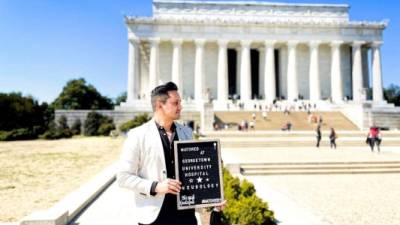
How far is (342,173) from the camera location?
17.1 metres

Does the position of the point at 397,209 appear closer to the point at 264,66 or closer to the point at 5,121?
the point at 5,121

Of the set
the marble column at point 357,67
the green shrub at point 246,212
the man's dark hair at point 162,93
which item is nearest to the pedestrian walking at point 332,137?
the green shrub at point 246,212

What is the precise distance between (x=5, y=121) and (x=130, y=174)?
5235cm

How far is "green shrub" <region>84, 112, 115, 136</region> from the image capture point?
4897 cm

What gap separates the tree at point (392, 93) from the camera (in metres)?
108

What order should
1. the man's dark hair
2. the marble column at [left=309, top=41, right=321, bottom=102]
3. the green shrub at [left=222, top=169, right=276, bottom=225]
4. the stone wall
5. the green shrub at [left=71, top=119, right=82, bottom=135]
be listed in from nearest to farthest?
the man's dark hair, the green shrub at [left=222, top=169, right=276, bottom=225], the green shrub at [left=71, top=119, right=82, bottom=135], the stone wall, the marble column at [left=309, top=41, right=321, bottom=102]

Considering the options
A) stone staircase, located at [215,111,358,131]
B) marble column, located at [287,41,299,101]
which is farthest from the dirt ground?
marble column, located at [287,41,299,101]

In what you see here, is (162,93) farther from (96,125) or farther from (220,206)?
(96,125)

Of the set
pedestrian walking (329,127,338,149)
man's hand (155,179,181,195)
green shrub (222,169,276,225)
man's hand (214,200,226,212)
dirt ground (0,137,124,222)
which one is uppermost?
man's hand (155,179,181,195)

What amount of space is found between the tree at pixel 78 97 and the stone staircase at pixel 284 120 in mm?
45047

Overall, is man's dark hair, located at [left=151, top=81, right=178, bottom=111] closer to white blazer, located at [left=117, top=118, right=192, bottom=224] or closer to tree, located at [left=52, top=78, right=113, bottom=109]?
white blazer, located at [left=117, top=118, right=192, bottom=224]

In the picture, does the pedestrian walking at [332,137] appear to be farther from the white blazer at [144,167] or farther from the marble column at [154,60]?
the marble column at [154,60]

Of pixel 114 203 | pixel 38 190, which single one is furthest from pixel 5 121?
pixel 114 203

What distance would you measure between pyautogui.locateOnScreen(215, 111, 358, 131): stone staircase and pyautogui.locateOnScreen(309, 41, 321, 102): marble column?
11587 millimetres
